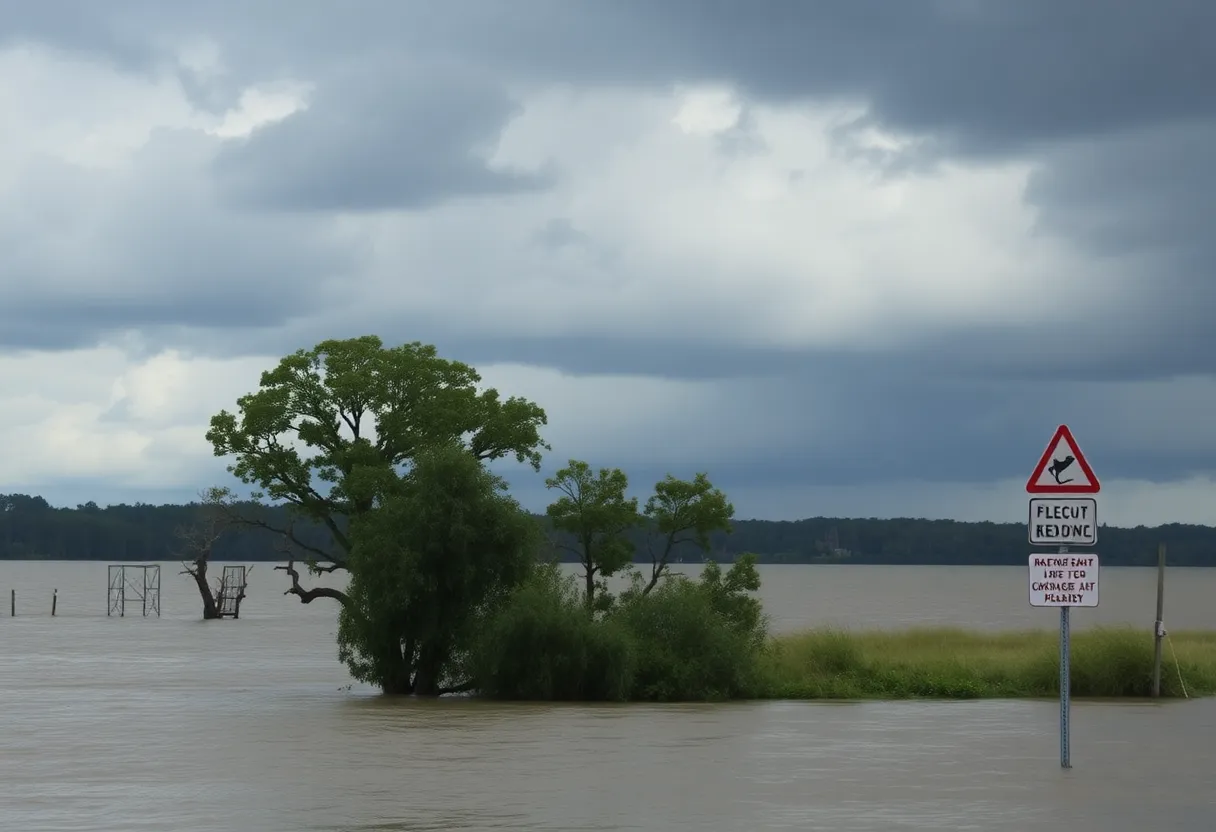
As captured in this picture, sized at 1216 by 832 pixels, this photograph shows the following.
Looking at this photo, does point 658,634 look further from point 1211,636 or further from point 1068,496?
point 1211,636

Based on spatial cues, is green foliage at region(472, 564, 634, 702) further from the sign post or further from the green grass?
the sign post

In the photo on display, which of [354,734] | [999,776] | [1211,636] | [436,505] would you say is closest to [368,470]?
[436,505]

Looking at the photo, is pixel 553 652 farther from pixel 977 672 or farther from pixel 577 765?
pixel 577 765

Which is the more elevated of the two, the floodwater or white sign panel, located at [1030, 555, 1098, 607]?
white sign panel, located at [1030, 555, 1098, 607]

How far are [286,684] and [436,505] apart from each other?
13320 mm

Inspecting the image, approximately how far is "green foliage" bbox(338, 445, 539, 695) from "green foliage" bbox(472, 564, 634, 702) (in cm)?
125

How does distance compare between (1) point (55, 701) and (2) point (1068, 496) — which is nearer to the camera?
(2) point (1068, 496)

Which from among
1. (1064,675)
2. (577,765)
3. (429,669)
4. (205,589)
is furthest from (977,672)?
(205,589)

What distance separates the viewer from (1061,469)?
65.4ft

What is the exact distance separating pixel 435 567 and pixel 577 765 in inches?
653

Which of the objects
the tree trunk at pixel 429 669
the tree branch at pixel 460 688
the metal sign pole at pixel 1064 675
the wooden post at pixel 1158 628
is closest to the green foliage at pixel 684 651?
the tree branch at pixel 460 688

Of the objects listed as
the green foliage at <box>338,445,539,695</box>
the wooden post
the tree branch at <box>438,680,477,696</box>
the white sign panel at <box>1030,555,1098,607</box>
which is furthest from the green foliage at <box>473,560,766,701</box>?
the white sign panel at <box>1030,555,1098,607</box>

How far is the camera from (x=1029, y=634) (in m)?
69.4

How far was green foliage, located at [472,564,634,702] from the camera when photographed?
38.4 meters
